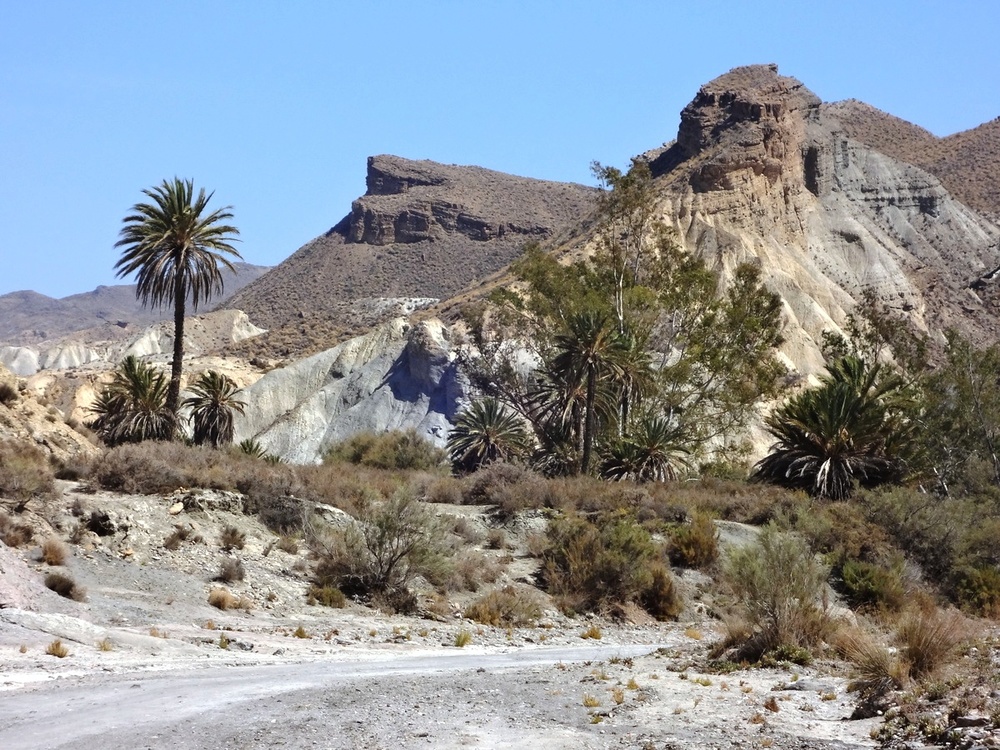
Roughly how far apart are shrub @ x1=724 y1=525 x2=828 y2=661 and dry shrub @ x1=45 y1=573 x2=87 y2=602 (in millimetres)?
10435

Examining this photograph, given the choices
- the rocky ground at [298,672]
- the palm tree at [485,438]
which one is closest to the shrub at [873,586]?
the rocky ground at [298,672]

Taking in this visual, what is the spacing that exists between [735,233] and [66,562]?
69582 mm

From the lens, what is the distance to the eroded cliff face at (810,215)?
82.1m

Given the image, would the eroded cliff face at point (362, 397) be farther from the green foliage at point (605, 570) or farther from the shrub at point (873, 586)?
the shrub at point (873, 586)

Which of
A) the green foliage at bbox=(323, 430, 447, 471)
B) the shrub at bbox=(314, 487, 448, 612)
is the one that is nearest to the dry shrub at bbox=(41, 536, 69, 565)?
the shrub at bbox=(314, 487, 448, 612)

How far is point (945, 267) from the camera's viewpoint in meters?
98.6

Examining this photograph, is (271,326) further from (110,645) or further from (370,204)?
(110,645)

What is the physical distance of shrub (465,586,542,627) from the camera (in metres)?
23.0

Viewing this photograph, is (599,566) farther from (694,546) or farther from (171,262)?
(171,262)

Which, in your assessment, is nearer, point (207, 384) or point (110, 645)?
point (110, 645)

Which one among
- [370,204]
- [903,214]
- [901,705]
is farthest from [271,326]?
[901,705]

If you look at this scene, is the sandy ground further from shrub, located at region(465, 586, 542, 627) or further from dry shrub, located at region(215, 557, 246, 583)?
shrub, located at region(465, 586, 542, 627)

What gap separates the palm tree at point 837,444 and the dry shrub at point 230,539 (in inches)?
730

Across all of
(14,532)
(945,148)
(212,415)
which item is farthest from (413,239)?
(14,532)
